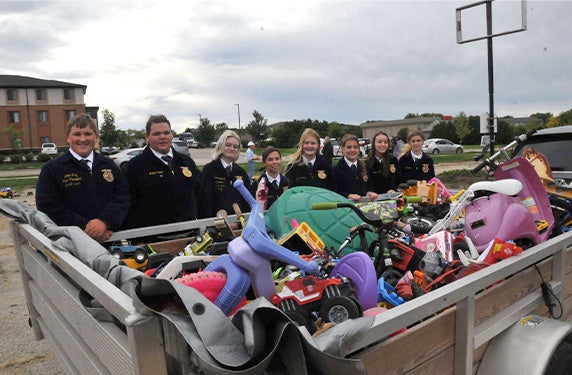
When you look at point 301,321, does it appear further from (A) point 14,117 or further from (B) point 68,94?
(A) point 14,117

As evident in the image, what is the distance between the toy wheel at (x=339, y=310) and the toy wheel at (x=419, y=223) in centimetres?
154

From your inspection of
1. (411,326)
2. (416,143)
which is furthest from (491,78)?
(411,326)

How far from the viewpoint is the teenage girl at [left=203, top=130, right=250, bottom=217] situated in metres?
4.42

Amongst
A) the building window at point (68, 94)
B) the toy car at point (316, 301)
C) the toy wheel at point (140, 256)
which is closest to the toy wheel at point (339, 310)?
the toy car at point (316, 301)

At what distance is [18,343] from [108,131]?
4738 centimetres

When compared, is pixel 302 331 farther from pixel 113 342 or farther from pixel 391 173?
pixel 391 173

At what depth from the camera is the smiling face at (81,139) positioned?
3.27m

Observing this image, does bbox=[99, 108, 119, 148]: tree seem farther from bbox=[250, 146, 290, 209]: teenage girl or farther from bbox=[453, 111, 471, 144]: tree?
bbox=[250, 146, 290, 209]: teenage girl

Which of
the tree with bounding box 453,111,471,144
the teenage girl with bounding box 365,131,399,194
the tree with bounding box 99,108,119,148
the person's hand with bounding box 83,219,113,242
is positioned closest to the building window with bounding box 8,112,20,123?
the tree with bounding box 99,108,119,148

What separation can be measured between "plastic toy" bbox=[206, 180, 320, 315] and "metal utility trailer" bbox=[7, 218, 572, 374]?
1.19 feet

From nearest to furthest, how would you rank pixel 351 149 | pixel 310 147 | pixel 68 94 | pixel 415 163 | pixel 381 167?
1. pixel 310 147
2. pixel 351 149
3. pixel 381 167
4. pixel 415 163
5. pixel 68 94

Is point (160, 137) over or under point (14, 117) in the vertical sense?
under

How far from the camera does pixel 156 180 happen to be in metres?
3.68

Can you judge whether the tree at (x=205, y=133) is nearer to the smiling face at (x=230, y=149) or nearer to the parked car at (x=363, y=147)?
the parked car at (x=363, y=147)
